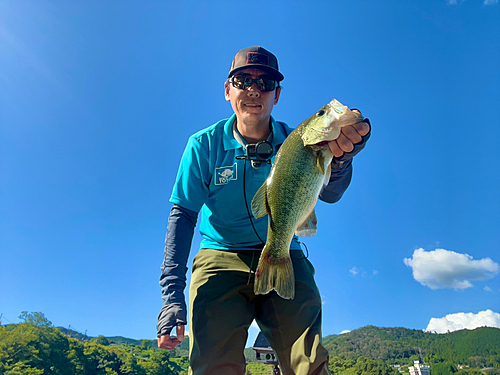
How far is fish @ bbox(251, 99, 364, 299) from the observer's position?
9.05 feet

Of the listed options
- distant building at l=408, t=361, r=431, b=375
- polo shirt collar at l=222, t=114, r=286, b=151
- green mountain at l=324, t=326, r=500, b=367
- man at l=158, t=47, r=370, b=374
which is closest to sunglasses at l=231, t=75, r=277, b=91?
man at l=158, t=47, r=370, b=374

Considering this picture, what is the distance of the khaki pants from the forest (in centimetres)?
1611

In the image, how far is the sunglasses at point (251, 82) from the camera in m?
4.09

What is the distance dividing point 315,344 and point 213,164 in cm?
232

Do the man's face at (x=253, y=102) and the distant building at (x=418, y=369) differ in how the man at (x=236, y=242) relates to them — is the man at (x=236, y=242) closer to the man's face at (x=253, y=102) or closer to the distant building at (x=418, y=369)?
the man's face at (x=253, y=102)

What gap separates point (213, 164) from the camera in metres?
4.06

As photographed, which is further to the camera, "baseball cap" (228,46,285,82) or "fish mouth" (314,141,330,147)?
"baseball cap" (228,46,285,82)

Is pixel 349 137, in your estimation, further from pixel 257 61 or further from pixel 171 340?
pixel 171 340

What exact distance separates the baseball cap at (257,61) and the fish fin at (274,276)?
2.36 meters

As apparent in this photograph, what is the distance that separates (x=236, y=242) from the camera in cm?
386

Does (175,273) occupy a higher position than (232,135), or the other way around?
(232,135)

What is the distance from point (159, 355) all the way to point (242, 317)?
541 ft

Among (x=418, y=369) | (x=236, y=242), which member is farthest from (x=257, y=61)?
(x=418, y=369)

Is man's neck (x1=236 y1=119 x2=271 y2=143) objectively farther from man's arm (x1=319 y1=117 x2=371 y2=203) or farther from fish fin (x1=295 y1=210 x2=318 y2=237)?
fish fin (x1=295 y1=210 x2=318 y2=237)
